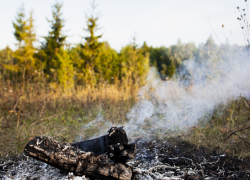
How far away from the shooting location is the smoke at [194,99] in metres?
3.19

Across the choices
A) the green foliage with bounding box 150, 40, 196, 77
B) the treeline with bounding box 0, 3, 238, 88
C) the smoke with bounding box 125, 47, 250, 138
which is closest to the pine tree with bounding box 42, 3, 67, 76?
the treeline with bounding box 0, 3, 238, 88

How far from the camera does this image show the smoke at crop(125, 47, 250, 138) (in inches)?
126

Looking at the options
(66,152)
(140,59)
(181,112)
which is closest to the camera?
(66,152)

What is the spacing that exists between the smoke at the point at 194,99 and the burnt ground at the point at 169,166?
0.61 meters

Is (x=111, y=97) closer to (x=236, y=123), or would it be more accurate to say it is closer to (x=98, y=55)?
(x=236, y=123)

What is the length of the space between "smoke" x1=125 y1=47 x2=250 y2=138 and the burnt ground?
61 cm

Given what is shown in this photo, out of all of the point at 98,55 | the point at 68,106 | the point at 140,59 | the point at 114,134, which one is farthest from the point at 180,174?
the point at 140,59

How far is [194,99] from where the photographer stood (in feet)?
13.1

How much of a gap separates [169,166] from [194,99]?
7.78ft

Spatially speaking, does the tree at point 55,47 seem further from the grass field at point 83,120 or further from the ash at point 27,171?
the ash at point 27,171

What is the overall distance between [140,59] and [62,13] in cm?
869

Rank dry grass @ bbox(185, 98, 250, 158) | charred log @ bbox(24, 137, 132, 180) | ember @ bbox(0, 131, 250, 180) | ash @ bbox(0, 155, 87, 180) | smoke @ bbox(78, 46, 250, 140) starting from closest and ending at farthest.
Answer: charred log @ bbox(24, 137, 132, 180) < ember @ bbox(0, 131, 250, 180) < ash @ bbox(0, 155, 87, 180) < dry grass @ bbox(185, 98, 250, 158) < smoke @ bbox(78, 46, 250, 140)

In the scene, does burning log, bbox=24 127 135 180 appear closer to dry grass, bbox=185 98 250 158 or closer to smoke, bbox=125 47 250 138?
smoke, bbox=125 47 250 138

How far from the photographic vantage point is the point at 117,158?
180cm
